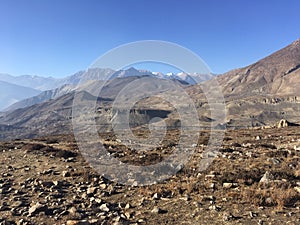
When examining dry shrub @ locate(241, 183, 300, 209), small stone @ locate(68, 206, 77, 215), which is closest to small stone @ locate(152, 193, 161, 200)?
small stone @ locate(68, 206, 77, 215)

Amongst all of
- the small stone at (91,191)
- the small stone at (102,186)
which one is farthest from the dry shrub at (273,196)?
the small stone at (91,191)

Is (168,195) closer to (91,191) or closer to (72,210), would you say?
(91,191)

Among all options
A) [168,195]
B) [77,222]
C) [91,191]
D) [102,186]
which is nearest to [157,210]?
[168,195]

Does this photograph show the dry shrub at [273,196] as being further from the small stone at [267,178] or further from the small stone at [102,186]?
the small stone at [102,186]

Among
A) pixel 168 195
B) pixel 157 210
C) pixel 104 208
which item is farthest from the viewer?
pixel 168 195

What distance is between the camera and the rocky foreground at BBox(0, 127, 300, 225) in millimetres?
11266

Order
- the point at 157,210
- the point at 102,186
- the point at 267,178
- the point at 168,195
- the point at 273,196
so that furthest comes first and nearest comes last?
the point at 102,186
the point at 267,178
the point at 168,195
the point at 273,196
the point at 157,210

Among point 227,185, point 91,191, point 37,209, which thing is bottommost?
point 37,209

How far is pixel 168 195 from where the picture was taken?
13836 mm

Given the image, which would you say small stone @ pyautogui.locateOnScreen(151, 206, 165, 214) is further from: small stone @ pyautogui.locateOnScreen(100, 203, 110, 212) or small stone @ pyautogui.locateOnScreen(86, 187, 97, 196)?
small stone @ pyautogui.locateOnScreen(86, 187, 97, 196)

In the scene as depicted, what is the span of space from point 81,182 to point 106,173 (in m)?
2.12

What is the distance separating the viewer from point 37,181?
56.3 ft

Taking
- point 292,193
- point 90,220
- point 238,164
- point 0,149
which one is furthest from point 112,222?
point 0,149

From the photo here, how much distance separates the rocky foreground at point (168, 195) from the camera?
37.0 ft
